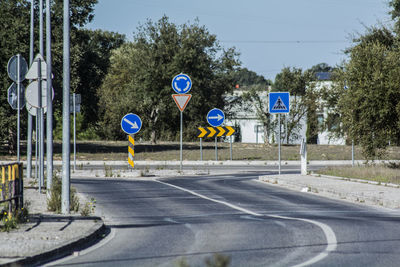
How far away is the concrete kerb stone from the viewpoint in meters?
15.1

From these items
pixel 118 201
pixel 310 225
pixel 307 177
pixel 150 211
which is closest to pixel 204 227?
pixel 310 225

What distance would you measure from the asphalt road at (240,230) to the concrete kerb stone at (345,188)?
630 millimetres

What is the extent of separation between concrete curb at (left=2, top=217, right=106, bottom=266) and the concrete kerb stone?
6.90 m

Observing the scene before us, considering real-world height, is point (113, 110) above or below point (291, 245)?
above

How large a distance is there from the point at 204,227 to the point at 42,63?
6441 millimetres

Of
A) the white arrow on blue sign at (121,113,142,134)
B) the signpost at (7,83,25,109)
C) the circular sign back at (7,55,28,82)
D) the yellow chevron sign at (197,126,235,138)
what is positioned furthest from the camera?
the yellow chevron sign at (197,126,235,138)

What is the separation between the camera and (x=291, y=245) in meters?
8.86

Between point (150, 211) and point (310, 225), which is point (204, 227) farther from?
point (150, 211)

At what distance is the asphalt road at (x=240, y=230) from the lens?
25.9 feet

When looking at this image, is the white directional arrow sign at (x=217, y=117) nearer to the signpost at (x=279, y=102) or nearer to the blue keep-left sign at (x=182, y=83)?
the blue keep-left sign at (x=182, y=83)

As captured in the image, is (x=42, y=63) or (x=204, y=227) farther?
(x=42, y=63)

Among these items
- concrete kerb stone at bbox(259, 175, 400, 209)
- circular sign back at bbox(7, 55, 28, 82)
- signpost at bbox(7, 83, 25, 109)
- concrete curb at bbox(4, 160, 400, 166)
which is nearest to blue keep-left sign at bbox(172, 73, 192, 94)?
concrete kerb stone at bbox(259, 175, 400, 209)

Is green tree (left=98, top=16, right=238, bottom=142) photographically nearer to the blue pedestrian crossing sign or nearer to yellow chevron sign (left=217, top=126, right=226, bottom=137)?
yellow chevron sign (left=217, top=126, right=226, bottom=137)

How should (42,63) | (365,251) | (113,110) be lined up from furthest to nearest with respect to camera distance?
(113,110), (42,63), (365,251)
